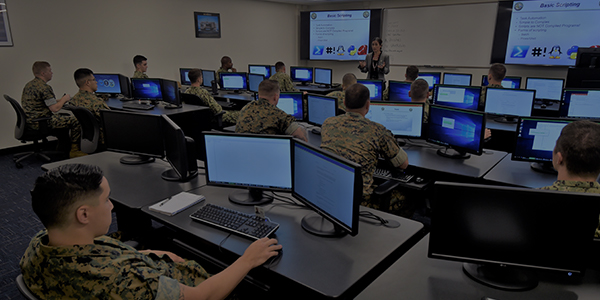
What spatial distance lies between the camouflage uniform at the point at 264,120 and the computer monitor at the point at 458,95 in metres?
2.15

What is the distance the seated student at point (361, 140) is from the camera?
2258 mm

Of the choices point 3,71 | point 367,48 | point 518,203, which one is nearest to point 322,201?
point 518,203

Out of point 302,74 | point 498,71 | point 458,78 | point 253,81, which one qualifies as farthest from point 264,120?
point 302,74

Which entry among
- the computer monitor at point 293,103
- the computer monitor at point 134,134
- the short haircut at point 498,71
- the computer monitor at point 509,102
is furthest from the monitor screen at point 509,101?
the computer monitor at point 134,134

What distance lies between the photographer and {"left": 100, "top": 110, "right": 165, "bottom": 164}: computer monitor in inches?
97.7

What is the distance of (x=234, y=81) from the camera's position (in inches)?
276

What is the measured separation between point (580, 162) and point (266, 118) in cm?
220

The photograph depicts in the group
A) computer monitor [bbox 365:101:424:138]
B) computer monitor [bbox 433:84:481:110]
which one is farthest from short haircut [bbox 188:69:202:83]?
computer monitor [bbox 433:84:481:110]

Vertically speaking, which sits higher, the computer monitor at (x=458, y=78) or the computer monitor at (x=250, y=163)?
the computer monitor at (x=458, y=78)

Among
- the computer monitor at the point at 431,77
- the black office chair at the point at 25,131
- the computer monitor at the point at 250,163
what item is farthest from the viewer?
the computer monitor at the point at 431,77

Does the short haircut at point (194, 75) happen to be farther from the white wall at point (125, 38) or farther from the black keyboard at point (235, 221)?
the black keyboard at point (235, 221)

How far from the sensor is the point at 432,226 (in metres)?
1.32

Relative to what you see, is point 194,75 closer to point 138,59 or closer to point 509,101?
point 138,59

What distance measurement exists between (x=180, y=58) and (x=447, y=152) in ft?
19.8
